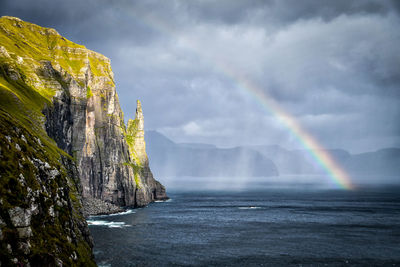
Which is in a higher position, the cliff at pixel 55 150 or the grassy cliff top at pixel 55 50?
the grassy cliff top at pixel 55 50

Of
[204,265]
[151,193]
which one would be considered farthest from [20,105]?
[151,193]

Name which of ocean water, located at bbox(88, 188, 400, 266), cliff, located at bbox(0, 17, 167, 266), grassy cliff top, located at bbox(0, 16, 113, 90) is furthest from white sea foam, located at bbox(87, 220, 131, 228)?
grassy cliff top, located at bbox(0, 16, 113, 90)

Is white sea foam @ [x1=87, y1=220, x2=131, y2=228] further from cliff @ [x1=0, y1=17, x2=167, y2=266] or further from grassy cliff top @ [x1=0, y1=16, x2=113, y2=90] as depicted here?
grassy cliff top @ [x1=0, y1=16, x2=113, y2=90]

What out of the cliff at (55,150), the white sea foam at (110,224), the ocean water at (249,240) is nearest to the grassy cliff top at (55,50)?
the cliff at (55,150)

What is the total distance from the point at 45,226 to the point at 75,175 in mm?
42835

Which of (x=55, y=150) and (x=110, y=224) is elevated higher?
(x=55, y=150)

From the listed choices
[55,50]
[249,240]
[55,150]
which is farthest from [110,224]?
[55,50]

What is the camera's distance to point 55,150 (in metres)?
65.7

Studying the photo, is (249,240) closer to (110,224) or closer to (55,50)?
(110,224)

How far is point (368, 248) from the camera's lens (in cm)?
7088

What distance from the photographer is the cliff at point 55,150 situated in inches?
1172

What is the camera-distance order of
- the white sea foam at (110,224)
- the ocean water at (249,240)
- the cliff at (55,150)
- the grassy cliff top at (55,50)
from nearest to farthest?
the cliff at (55,150) < the ocean water at (249,240) < the white sea foam at (110,224) < the grassy cliff top at (55,50)

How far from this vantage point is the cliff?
29781 mm

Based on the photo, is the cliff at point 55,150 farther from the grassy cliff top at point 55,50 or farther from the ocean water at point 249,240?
the ocean water at point 249,240
